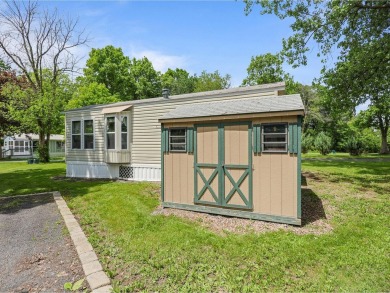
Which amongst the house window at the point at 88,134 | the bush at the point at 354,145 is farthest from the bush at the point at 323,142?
the house window at the point at 88,134

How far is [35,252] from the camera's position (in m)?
3.90

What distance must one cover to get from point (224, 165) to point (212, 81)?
30.8 m

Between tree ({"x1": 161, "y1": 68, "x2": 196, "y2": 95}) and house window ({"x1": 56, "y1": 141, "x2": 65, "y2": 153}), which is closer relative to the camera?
house window ({"x1": 56, "y1": 141, "x2": 65, "y2": 153})

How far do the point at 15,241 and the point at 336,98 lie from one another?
1369 centimetres

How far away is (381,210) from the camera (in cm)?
568

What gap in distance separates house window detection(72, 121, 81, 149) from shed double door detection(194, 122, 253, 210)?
8.73 metres

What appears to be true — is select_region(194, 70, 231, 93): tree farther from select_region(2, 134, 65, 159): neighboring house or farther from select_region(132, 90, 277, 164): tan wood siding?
select_region(132, 90, 277, 164): tan wood siding

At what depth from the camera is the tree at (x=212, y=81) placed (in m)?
33.2

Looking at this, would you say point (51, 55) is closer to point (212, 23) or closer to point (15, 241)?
point (212, 23)

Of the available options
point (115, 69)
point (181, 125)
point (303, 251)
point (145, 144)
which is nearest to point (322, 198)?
point (303, 251)

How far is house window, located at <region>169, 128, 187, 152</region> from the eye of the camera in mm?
6031

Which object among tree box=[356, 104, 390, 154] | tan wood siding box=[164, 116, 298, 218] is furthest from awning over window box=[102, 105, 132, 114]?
tree box=[356, 104, 390, 154]

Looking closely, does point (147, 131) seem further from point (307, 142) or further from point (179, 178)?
point (307, 142)

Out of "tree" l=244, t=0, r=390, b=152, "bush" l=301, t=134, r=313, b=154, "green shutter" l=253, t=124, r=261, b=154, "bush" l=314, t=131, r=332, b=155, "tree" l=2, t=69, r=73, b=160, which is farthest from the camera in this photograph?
"bush" l=301, t=134, r=313, b=154
